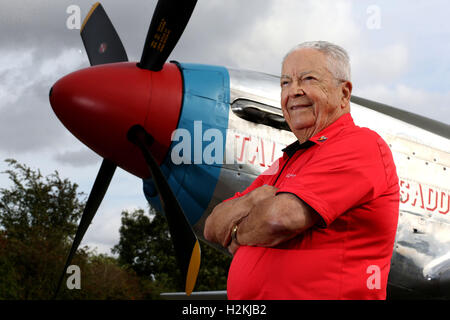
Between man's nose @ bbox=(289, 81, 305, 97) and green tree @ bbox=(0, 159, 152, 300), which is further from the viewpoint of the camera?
green tree @ bbox=(0, 159, 152, 300)

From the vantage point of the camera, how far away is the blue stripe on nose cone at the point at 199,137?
4.68 m

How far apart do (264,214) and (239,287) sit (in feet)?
1.31

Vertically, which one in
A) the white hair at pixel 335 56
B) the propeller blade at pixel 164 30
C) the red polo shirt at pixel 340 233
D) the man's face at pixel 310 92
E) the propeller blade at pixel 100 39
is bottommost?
the red polo shirt at pixel 340 233

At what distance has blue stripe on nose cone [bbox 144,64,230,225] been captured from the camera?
468cm

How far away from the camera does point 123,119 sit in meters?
4.44

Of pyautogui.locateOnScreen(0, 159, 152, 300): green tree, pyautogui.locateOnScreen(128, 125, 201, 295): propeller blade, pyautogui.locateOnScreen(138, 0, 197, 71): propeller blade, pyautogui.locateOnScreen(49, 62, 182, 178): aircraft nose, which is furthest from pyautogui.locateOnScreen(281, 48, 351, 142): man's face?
pyautogui.locateOnScreen(0, 159, 152, 300): green tree

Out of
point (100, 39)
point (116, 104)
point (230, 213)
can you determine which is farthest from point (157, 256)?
point (230, 213)

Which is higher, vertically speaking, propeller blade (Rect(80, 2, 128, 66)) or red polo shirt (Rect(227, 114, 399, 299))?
propeller blade (Rect(80, 2, 128, 66))

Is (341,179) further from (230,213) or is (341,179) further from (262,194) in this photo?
(230,213)

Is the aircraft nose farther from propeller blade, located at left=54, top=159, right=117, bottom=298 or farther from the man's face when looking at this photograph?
the man's face

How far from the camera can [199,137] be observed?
4.75 m

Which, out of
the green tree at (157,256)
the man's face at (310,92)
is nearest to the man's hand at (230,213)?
the man's face at (310,92)

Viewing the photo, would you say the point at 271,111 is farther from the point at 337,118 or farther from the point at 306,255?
the point at 306,255

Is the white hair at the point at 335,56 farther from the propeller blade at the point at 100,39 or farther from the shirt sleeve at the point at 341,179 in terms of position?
the propeller blade at the point at 100,39
